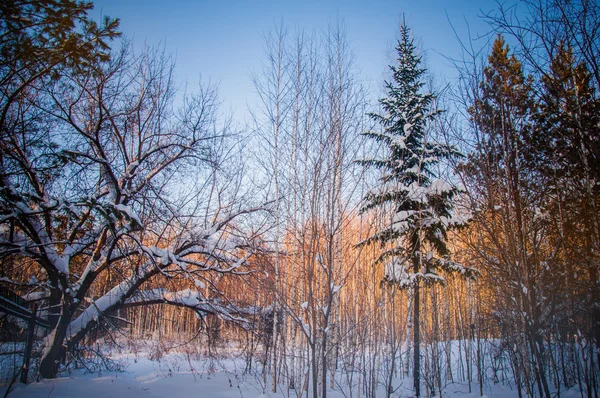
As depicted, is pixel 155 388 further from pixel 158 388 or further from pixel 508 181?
pixel 508 181

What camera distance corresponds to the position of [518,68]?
3.95 m

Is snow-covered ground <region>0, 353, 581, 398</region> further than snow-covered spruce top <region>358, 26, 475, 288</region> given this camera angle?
No

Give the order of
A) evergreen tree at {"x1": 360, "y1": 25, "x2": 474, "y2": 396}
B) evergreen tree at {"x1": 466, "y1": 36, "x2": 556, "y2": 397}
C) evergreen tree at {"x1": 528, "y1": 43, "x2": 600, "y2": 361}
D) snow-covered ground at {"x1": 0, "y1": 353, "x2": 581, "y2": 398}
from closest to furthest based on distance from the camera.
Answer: evergreen tree at {"x1": 528, "y1": 43, "x2": 600, "y2": 361} → evergreen tree at {"x1": 466, "y1": 36, "x2": 556, "y2": 397} → snow-covered ground at {"x1": 0, "y1": 353, "x2": 581, "y2": 398} → evergreen tree at {"x1": 360, "y1": 25, "x2": 474, "y2": 396}

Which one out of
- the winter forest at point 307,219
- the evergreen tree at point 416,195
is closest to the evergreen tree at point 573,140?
the winter forest at point 307,219

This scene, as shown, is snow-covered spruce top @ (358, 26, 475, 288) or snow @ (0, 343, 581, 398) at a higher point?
snow-covered spruce top @ (358, 26, 475, 288)

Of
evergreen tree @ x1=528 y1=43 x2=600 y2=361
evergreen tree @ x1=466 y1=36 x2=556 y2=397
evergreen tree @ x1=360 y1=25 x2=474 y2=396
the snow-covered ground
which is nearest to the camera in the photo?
evergreen tree @ x1=528 y1=43 x2=600 y2=361

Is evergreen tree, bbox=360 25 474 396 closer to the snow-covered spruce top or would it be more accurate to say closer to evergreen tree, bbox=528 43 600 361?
the snow-covered spruce top

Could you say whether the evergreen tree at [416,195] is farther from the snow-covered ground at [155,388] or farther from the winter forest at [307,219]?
the snow-covered ground at [155,388]

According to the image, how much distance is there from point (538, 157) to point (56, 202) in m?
6.97

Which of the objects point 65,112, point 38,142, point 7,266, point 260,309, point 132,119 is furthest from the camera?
point 260,309

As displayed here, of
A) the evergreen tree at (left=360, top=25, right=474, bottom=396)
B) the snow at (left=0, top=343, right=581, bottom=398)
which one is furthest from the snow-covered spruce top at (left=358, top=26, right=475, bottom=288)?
the snow at (left=0, top=343, right=581, bottom=398)

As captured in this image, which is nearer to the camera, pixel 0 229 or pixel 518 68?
pixel 518 68

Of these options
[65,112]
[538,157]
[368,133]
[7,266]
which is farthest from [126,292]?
[538,157]

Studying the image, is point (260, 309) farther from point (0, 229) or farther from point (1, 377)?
point (0, 229)
